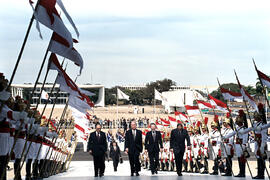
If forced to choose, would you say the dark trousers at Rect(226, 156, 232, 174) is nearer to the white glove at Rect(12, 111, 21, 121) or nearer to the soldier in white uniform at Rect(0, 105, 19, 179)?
the soldier in white uniform at Rect(0, 105, 19, 179)

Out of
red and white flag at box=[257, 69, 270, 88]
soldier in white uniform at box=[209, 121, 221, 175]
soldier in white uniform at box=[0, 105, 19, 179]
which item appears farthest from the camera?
soldier in white uniform at box=[209, 121, 221, 175]

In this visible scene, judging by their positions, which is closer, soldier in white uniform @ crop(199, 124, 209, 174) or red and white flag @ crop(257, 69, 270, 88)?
red and white flag @ crop(257, 69, 270, 88)

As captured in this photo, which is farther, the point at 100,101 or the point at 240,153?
the point at 100,101

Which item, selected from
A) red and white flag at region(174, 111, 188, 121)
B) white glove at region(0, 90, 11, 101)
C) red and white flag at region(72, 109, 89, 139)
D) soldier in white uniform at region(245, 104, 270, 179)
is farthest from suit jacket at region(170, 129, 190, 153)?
white glove at region(0, 90, 11, 101)

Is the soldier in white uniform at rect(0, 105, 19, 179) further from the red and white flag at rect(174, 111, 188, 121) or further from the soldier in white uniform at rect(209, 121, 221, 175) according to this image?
the red and white flag at rect(174, 111, 188, 121)

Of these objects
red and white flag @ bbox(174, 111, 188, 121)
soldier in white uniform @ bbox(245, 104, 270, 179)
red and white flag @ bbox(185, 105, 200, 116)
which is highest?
red and white flag @ bbox(174, 111, 188, 121)

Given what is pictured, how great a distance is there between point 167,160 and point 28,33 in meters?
20.1

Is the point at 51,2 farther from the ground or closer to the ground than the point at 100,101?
closer to the ground

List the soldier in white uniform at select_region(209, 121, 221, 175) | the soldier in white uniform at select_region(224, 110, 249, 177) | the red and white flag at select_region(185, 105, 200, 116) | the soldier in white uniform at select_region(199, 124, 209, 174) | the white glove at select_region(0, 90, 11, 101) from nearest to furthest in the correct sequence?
the white glove at select_region(0, 90, 11, 101)
the soldier in white uniform at select_region(224, 110, 249, 177)
the soldier in white uniform at select_region(209, 121, 221, 175)
the soldier in white uniform at select_region(199, 124, 209, 174)
the red and white flag at select_region(185, 105, 200, 116)

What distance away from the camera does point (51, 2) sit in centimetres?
1170

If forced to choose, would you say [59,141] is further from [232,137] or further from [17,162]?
[17,162]

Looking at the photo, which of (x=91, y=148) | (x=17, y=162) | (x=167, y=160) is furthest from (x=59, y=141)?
(x=17, y=162)

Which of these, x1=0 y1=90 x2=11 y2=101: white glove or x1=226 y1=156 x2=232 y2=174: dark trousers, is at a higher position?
x1=0 y1=90 x2=11 y2=101: white glove

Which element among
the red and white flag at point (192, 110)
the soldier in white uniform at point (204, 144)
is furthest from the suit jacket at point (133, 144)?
the red and white flag at point (192, 110)
